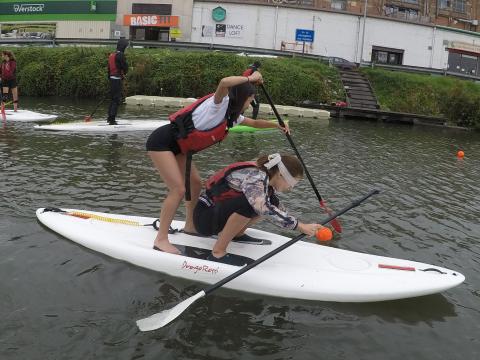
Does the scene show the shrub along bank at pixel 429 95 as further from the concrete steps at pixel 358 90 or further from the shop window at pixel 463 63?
the shop window at pixel 463 63

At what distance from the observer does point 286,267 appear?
5.35m

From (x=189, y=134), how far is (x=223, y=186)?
0.68 metres

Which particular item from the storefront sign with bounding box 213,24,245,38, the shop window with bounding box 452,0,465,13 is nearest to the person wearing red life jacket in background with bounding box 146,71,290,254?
the storefront sign with bounding box 213,24,245,38

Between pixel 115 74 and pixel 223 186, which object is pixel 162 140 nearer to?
pixel 223 186

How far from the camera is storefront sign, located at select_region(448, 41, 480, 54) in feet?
142

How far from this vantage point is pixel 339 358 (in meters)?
4.09

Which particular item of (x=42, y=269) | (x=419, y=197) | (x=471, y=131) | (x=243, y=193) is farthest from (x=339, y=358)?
(x=471, y=131)

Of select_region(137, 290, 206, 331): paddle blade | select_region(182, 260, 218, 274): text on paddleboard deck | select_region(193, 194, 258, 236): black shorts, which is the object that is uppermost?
select_region(193, 194, 258, 236): black shorts

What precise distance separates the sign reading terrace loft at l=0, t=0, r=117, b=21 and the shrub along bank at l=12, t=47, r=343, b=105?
57.7 feet

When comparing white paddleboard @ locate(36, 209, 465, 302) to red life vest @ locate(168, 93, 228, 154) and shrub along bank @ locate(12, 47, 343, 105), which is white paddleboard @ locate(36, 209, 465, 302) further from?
shrub along bank @ locate(12, 47, 343, 105)

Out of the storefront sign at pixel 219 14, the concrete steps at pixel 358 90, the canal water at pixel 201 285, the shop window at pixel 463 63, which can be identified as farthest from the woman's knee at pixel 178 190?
the shop window at pixel 463 63

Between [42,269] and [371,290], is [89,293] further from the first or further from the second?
[371,290]

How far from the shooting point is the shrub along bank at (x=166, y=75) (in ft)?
85.5

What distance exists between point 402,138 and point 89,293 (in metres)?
15.6
